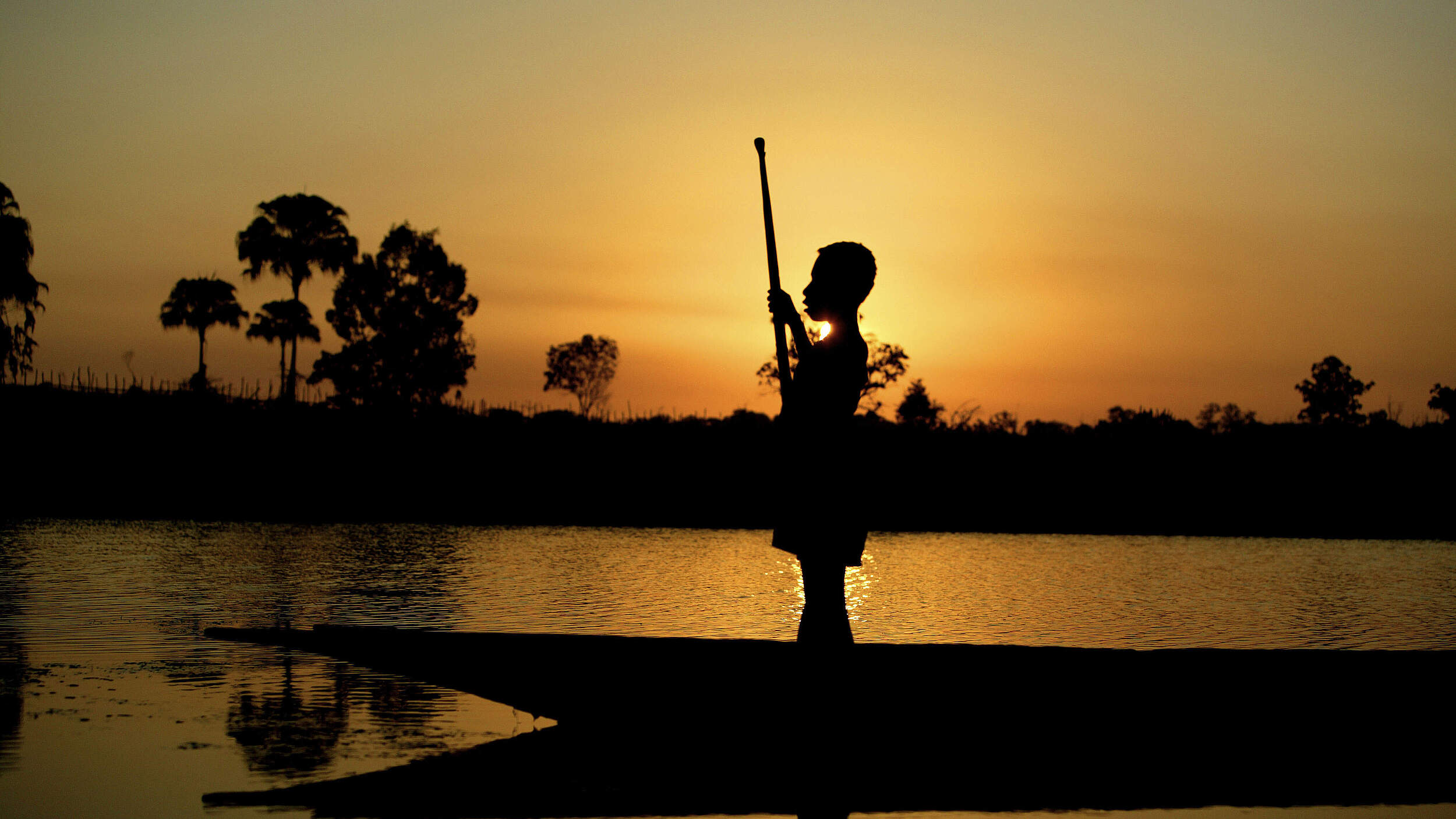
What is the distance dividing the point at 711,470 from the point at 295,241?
84.8 ft

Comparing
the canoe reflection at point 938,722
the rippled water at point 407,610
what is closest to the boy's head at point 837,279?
the canoe reflection at point 938,722

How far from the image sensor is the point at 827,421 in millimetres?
4785

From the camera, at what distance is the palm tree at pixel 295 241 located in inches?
1976

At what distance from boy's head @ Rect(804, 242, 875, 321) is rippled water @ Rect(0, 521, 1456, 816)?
292cm

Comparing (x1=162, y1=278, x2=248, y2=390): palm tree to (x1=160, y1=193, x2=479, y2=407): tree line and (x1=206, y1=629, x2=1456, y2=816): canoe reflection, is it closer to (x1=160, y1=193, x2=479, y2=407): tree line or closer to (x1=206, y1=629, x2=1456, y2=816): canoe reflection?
(x1=160, y1=193, x2=479, y2=407): tree line

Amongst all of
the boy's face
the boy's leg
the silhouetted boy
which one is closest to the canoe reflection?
the boy's leg

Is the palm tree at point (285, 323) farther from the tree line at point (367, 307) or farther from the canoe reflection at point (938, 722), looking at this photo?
the canoe reflection at point (938, 722)

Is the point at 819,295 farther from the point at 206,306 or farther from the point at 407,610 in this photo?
the point at 206,306

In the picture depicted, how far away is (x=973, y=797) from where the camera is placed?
5.06 m

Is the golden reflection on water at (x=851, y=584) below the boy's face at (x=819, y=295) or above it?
below

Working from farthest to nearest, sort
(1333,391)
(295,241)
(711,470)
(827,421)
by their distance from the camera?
1. (1333,391)
2. (295,241)
3. (711,470)
4. (827,421)

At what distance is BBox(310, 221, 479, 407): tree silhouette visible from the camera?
171 feet

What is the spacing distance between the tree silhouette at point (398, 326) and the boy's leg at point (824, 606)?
159ft

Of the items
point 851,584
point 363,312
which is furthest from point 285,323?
point 851,584
